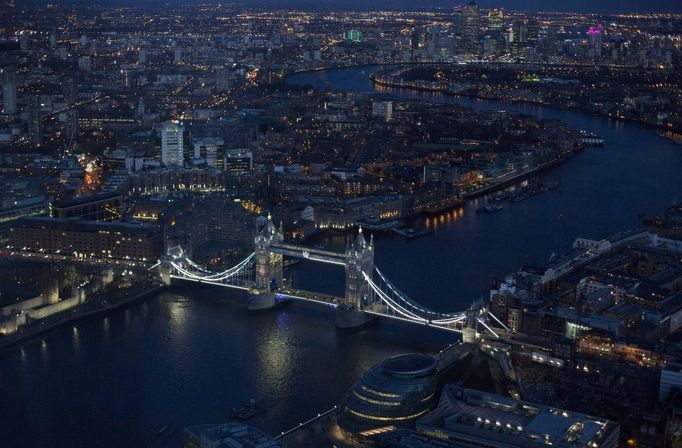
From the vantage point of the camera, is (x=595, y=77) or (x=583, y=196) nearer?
(x=583, y=196)

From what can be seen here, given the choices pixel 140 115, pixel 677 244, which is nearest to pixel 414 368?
pixel 677 244

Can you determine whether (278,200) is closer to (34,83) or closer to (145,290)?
(145,290)

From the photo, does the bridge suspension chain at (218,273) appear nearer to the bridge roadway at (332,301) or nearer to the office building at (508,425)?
the bridge roadway at (332,301)

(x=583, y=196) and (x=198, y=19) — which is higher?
(x=198, y=19)

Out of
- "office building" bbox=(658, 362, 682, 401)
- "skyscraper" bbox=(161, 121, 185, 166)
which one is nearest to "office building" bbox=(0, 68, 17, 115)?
"skyscraper" bbox=(161, 121, 185, 166)

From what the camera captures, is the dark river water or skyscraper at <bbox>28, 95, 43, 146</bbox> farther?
skyscraper at <bbox>28, 95, 43, 146</bbox>

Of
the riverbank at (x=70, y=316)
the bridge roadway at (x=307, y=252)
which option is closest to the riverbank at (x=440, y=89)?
the bridge roadway at (x=307, y=252)

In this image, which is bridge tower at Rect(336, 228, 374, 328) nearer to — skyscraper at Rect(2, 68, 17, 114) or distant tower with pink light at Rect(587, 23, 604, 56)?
skyscraper at Rect(2, 68, 17, 114)
